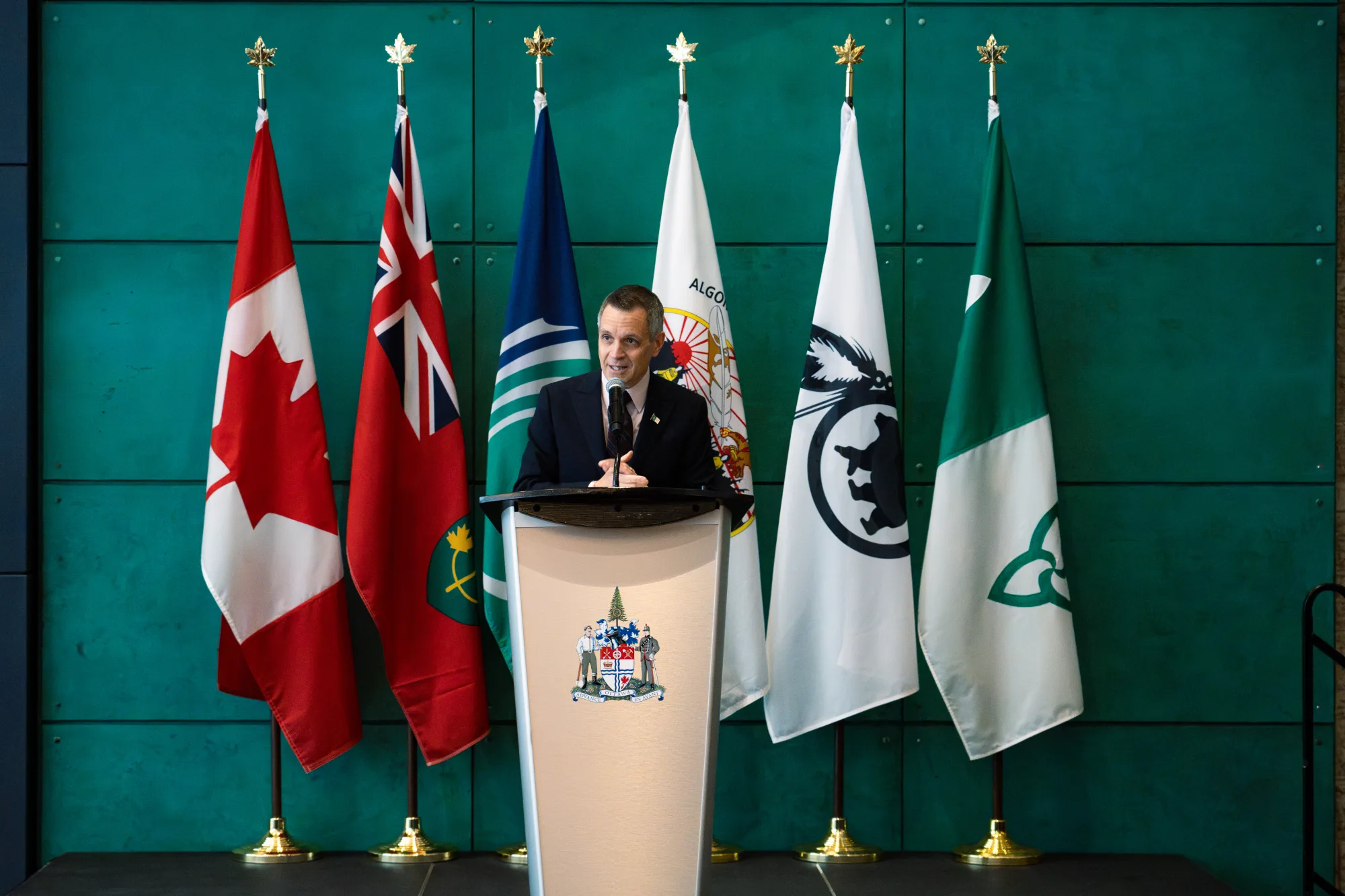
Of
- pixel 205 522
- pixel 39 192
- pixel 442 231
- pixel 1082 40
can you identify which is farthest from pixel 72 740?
pixel 1082 40

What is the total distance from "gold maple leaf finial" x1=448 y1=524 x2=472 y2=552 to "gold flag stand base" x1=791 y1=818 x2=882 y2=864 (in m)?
1.44

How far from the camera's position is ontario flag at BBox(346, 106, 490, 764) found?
11.6 feet

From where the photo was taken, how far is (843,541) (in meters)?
3.59

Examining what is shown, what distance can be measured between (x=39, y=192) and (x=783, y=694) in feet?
9.71

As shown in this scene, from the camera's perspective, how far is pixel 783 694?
359 cm

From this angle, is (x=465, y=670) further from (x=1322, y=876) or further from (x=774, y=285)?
(x=1322, y=876)

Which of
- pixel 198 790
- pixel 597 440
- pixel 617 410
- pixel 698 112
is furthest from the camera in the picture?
pixel 698 112

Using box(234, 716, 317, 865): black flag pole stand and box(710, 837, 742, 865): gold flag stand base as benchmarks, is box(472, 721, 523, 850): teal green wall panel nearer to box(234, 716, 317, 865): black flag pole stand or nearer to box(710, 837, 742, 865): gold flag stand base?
box(234, 716, 317, 865): black flag pole stand

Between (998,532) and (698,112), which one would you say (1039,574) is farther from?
(698,112)

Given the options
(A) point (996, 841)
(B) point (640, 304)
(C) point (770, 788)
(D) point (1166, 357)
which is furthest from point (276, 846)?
(D) point (1166, 357)

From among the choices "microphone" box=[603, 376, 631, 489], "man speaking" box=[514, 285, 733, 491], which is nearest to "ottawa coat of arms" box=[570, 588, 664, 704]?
"microphone" box=[603, 376, 631, 489]

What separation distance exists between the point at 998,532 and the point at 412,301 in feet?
6.49

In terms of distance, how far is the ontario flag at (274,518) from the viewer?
11.4 feet

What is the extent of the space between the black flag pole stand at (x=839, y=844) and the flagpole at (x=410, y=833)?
1141 mm
